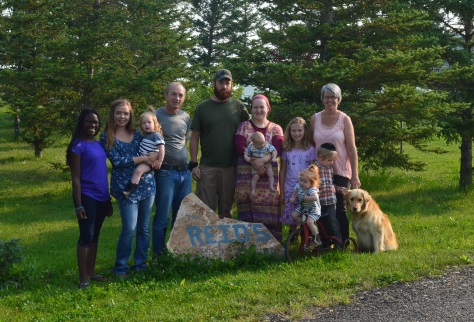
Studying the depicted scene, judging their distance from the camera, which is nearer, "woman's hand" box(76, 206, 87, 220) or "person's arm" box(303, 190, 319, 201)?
"woman's hand" box(76, 206, 87, 220)

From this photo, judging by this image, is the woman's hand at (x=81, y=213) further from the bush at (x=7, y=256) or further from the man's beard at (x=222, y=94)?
the man's beard at (x=222, y=94)

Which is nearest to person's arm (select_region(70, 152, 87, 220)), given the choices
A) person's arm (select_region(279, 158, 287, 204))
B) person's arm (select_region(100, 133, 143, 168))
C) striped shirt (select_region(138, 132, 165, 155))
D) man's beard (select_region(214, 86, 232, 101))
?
person's arm (select_region(100, 133, 143, 168))

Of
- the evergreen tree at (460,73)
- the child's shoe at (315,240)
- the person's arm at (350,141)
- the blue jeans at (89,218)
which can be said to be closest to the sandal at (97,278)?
the blue jeans at (89,218)

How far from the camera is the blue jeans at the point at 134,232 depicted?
6.42 metres

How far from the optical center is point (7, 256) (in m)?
6.78

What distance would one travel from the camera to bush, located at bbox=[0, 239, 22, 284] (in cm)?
677

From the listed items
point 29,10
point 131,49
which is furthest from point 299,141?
point 29,10

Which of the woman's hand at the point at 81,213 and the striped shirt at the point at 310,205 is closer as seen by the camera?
the woman's hand at the point at 81,213

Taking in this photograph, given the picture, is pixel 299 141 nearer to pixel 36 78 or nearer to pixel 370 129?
pixel 370 129

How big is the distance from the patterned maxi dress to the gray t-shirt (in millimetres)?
674

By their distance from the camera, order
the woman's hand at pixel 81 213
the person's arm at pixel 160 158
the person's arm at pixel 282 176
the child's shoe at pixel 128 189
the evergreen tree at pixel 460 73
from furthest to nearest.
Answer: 1. the evergreen tree at pixel 460 73
2. the person's arm at pixel 282 176
3. the person's arm at pixel 160 158
4. the child's shoe at pixel 128 189
5. the woman's hand at pixel 81 213

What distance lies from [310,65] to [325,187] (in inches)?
232

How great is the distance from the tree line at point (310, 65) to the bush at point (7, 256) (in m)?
5.96

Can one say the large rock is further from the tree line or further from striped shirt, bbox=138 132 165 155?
the tree line
